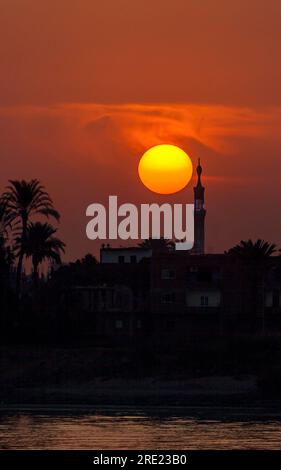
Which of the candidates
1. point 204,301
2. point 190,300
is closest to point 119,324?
point 190,300

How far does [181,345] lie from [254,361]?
6.89 metres

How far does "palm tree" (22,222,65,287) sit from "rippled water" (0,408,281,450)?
44.2 meters

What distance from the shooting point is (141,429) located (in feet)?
267

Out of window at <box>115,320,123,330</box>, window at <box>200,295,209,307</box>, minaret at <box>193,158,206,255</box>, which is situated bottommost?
window at <box>115,320,123,330</box>

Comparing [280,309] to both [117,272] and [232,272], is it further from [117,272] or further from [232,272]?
[117,272]

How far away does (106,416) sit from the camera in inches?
3447

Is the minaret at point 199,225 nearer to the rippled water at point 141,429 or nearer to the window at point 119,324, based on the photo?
the window at point 119,324

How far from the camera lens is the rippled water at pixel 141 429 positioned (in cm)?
7519

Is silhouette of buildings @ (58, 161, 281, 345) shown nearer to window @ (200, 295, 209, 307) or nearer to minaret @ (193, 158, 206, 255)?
window @ (200, 295, 209, 307)

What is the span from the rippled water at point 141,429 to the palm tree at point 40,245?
145ft

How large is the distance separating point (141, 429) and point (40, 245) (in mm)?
54550

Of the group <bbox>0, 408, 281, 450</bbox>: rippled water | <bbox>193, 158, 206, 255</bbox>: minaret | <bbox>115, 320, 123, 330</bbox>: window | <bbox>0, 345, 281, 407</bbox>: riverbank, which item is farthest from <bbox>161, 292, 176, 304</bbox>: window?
<bbox>0, 408, 281, 450</bbox>: rippled water

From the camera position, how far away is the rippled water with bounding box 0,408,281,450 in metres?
75.2
